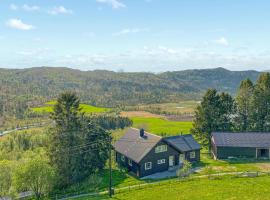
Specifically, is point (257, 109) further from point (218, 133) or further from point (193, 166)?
point (193, 166)

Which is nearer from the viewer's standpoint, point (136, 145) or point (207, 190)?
point (207, 190)

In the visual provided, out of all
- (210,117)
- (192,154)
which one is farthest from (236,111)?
(192,154)

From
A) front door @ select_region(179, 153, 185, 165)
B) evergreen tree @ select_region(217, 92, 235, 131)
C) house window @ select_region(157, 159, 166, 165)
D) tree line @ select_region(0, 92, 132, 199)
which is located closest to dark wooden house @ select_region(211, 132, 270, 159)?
evergreen tree @ select_region(217, 92, 235, 131)

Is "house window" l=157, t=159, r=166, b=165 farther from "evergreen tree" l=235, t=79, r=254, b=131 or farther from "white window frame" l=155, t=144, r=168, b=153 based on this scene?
"evergreen tree" l=235, t=79, r=254, b=131

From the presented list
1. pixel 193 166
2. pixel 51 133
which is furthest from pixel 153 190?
pixel 51 133

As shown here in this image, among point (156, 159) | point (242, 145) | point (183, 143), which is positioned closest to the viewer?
point (156, 159)

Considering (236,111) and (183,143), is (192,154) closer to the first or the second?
(183,143)
